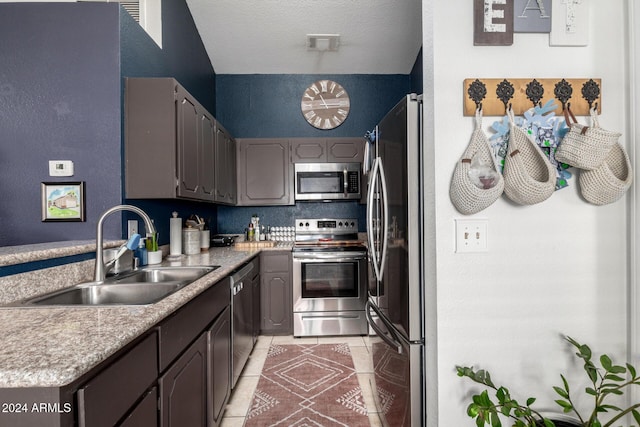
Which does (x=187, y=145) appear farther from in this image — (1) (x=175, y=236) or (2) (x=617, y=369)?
(2) (x=617, y=369)

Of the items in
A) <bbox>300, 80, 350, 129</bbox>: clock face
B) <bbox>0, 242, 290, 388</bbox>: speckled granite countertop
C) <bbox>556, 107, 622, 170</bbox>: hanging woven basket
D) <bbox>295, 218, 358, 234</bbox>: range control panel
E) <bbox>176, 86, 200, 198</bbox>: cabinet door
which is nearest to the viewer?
<bbox>0, 242, 290, 388</bbox>: speckled granite countertop

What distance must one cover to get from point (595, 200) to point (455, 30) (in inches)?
32.0

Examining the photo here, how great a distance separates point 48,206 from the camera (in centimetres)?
190

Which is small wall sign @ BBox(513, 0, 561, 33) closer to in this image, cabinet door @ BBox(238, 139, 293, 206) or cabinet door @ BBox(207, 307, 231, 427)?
cabinet door @ BBox(207, 307, 231, 427)

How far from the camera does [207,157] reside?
265cm

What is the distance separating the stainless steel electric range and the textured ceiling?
2.17 m

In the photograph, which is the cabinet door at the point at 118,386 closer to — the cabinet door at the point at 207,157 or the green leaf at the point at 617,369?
the green leaf at the point at 617,369

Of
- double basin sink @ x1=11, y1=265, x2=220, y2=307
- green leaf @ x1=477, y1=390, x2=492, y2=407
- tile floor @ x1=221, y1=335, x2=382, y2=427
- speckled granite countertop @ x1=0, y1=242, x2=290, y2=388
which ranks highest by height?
speckled granite countertop @ x1=0, y1=242, x2=290, y2=388

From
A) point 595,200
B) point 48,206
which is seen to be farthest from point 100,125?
point 595,200

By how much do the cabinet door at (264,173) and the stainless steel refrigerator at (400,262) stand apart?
196cm

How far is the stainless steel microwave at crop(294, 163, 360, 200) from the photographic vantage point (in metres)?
3.58

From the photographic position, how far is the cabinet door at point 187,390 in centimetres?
112

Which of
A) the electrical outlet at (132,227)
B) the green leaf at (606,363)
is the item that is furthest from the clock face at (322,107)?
the green leaf at (606,363)

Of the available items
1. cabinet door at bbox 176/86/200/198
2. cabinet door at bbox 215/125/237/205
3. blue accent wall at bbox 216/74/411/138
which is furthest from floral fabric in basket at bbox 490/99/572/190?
blue accent wall at bbox 216/74/411/138
